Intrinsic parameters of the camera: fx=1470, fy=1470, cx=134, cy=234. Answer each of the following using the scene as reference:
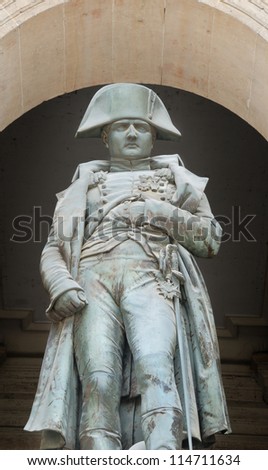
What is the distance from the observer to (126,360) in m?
7.45

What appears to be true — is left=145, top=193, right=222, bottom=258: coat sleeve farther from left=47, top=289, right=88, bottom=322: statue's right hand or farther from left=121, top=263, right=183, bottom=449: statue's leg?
left=47, top=289, right=88, bottom=322: statue's right hand

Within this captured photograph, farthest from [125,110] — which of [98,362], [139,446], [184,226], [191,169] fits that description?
[191,169]

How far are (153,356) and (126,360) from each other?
10.5 inches

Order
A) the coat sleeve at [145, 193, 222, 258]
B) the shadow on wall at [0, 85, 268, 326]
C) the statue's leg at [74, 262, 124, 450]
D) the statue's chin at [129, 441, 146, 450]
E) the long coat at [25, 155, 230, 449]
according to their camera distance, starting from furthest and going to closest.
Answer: the shadow on wall at [0, 85, 268, 326] → the coat sleeve at [145, 193, 222, 258] → the long coat at [25, 155, 230, 449] → the statue's leg at [74, 262, 124, 450] → the statue's chin at [129, 441, 146, 450]

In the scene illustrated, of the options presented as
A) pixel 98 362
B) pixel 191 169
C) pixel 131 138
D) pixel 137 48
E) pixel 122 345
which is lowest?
pixel 98 362

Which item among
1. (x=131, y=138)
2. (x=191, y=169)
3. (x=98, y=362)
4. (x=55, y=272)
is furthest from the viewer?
(x=191, y=169)

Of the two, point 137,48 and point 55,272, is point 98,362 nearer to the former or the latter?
point 55,272

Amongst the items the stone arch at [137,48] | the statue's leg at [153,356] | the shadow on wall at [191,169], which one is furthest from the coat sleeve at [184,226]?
the shadow on wall at [191,169]

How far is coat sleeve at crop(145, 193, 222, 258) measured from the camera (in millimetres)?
7844

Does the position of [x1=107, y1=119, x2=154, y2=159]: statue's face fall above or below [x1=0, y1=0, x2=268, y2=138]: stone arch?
below

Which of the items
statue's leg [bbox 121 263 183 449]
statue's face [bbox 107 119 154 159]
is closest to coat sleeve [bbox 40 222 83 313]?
statue's leg [bbox 121 263 183 449]

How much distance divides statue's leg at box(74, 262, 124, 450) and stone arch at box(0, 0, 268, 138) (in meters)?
2.02

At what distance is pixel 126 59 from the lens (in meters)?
9.56
